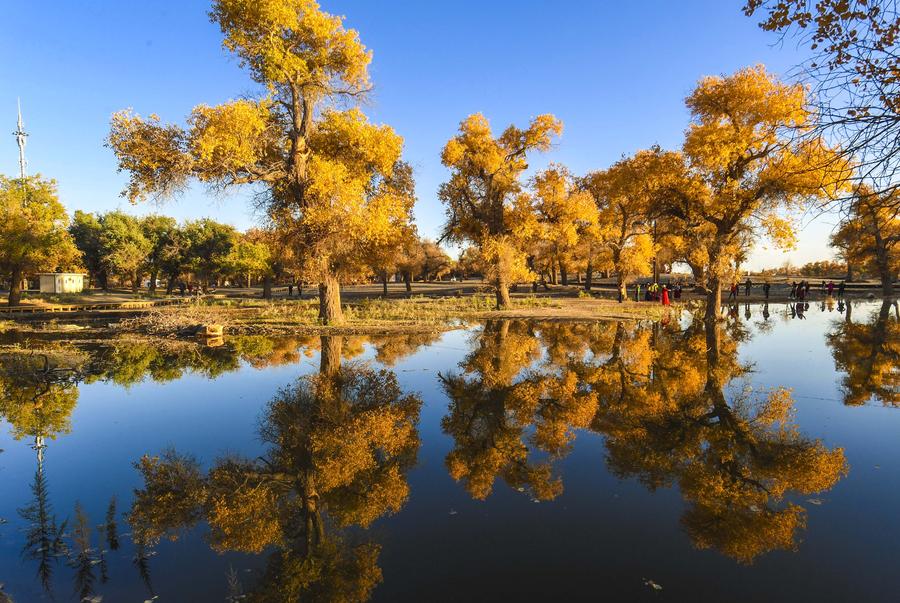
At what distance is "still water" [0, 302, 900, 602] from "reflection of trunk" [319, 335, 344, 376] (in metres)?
0.28

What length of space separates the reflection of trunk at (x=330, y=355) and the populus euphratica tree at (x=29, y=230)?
113 ft

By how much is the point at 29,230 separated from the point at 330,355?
125 ft

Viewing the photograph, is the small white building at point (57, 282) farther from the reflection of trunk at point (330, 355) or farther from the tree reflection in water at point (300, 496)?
the tree reflection in water at point (300, 496)

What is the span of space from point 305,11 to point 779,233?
2340 cm

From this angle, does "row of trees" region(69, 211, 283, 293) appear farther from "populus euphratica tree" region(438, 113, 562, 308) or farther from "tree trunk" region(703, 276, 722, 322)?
"tree trunk" region(703, 276, 722, 322)

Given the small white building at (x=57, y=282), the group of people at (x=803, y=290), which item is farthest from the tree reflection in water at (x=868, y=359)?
the small white building at (x=57, y=282)

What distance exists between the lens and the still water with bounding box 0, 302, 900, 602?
13.4 feet

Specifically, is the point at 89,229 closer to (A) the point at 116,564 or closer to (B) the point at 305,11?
(B) the point at 305,11

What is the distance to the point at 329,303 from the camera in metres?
21.5

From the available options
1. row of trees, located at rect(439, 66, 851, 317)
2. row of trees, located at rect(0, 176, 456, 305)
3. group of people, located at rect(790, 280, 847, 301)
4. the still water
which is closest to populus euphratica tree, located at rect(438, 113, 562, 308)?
row of trees, located at rect(439, 66, 851, 317)

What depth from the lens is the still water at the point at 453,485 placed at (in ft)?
13.4

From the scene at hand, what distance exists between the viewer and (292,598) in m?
3.81

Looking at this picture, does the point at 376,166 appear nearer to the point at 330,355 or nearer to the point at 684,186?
the point at 330,355

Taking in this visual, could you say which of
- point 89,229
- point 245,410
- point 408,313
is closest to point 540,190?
point 408,313
